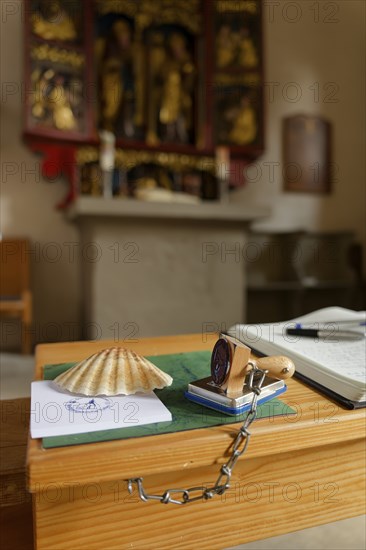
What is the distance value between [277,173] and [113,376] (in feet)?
9.20

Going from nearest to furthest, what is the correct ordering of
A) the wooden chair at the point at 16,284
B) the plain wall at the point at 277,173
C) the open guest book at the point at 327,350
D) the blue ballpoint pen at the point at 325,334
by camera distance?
the open guest book at the point at 327,350 < the blue ballpoint pen at the point at 325,334 < the wooden chair at the point at 16,284 < the plain wall at the point at 277,173

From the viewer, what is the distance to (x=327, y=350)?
0.51m

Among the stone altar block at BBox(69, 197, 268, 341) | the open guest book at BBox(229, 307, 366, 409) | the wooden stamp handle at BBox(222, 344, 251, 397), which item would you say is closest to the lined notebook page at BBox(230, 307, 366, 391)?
the open guest book at BBox(229, 307, 366, 409)

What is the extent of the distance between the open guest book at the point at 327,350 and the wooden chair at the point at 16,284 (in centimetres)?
136

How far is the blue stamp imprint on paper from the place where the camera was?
33 centimetres

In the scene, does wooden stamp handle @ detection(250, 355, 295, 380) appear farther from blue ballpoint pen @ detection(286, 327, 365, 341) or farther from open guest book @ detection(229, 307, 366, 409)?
blue ballpoint pen @ detection(286, 327, 365, 341)

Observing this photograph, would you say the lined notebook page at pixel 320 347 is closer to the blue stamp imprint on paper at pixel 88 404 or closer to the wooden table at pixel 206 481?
the wooden table at pixel 206 481

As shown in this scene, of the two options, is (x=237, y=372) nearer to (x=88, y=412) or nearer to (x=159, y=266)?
(x=88, y=412)

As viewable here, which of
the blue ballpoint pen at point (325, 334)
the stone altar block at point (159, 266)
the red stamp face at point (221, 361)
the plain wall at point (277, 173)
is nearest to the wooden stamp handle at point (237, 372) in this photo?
the red stamp face at point (221, 361)

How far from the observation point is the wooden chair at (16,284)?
5.92 ft

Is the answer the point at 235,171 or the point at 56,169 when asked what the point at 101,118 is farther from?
the point at 235,171

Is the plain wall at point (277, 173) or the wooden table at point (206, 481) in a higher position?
the plain wall at point (277, 173)

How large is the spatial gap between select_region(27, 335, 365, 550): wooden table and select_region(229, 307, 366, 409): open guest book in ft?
0.05

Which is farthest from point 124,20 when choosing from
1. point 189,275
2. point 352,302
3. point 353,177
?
point 352,302
